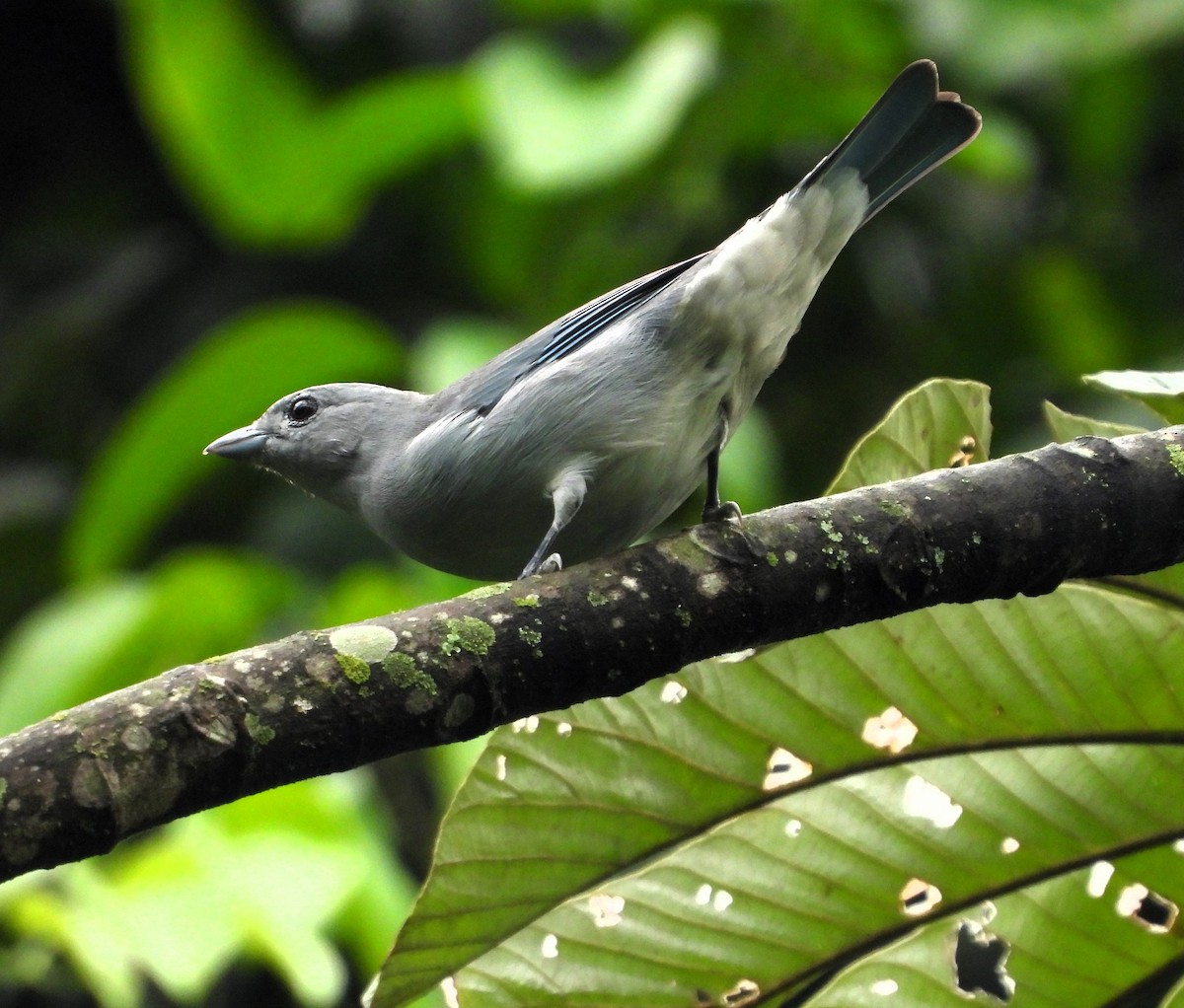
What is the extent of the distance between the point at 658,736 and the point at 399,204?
17.2ft

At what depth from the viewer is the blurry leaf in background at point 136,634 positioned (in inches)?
182

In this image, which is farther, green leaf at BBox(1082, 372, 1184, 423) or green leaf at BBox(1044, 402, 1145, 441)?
green leaf at BBox(1044, 402, 1145, 441)

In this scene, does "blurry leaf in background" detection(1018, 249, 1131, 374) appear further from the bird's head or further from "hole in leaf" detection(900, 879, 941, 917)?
"hole in leaf" detection(900, 879, 941, 917)

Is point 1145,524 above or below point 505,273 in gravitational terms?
above

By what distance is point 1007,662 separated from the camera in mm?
2133

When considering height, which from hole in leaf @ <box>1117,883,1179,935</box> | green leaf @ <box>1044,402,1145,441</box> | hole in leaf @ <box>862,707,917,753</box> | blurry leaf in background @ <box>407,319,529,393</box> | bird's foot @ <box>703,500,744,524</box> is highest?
green leaf @ <box>1044,402,1145,441</box>

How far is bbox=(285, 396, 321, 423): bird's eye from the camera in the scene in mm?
3002

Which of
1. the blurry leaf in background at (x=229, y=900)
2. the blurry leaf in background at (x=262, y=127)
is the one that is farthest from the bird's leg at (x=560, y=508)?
the blurry leaf in background at (x=262, y=127)

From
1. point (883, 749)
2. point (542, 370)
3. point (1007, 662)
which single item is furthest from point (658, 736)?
point (542, 370)

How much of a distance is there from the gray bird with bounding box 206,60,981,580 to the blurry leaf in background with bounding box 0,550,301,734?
2021 millimetres

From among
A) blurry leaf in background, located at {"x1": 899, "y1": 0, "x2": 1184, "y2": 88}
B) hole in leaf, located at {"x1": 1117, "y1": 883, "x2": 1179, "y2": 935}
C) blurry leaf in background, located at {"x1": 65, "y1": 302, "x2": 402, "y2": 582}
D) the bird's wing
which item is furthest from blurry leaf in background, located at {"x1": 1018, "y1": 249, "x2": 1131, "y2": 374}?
hole in leaf, located at {"x1": 1117, "y1": 883, "x2": 1179, "y2": 935}

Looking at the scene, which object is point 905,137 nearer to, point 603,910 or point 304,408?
point 304,408

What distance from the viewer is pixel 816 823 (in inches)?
86.7

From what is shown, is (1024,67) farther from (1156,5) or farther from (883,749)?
(883,749)
